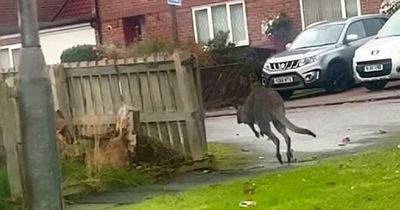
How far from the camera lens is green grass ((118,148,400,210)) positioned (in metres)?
8.37

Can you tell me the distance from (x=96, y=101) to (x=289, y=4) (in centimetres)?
1973

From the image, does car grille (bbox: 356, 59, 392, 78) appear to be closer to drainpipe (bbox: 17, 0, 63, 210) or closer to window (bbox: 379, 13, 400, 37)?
window (bbox: 379, 13, 400, 37)

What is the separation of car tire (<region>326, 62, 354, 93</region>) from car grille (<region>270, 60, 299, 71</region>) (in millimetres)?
847

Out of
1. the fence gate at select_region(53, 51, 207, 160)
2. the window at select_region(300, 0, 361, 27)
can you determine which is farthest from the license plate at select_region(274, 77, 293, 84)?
the fence gate at select_region(53, 51, 207, 160)

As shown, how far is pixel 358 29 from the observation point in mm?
26969

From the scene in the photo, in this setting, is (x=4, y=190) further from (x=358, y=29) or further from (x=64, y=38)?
(x=64, y=38)

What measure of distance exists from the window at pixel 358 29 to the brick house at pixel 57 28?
1343 cm

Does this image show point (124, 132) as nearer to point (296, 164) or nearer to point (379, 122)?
point (296, 164)

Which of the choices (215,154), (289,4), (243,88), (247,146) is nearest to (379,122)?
(247,146)

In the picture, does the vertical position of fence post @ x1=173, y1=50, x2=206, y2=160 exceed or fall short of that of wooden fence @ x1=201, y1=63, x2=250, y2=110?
it exceeds it

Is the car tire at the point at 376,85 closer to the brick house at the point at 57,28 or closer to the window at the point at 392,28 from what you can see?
the window at the point at 392,28

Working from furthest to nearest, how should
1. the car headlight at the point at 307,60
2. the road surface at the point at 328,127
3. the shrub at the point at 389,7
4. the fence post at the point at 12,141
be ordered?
the shrub at the point at 389,7, the car headlight at the point at 307,60, the road surface at the point at 328,127, the fence post at the point at 12,141

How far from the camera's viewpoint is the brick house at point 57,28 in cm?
3791

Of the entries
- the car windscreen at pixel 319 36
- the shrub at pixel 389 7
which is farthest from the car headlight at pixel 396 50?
the shrub at pixel 389 7
